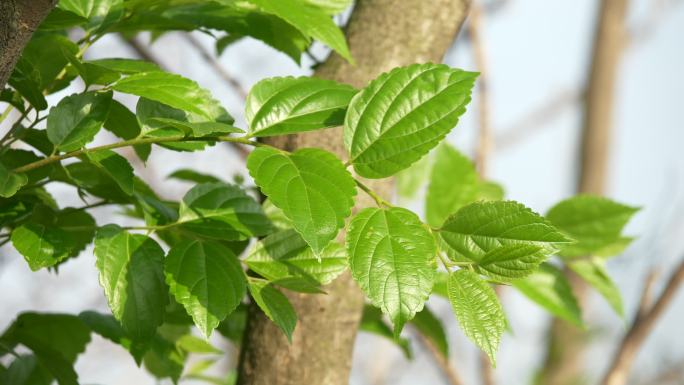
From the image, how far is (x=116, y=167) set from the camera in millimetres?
463

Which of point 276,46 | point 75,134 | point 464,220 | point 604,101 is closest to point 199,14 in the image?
point 276,46

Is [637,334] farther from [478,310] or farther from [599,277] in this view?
[478,310]

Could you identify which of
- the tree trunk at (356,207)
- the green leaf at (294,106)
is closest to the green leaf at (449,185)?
the tree trunk at (356,207)

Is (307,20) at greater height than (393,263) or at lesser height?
greater

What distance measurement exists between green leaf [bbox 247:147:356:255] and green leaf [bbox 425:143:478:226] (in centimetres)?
29

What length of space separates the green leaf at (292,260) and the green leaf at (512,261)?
104 millimetres

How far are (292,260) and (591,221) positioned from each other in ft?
1.14

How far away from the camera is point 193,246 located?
1.59 ft

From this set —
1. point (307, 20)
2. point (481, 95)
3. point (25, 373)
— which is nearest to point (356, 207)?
point (307, 20)

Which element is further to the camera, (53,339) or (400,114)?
(53,339)

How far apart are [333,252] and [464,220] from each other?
10 centimetres

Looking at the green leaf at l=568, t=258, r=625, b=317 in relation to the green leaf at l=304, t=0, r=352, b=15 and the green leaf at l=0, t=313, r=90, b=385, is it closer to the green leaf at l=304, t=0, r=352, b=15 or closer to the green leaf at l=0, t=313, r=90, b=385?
the green leaf at l=304, t=0, r=352, b=15

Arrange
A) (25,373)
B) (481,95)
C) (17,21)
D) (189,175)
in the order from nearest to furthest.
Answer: (17,21) < (25,373) < (189,175) < (481,95)

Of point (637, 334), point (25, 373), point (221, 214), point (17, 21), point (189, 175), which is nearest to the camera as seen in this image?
point (17, 21)
